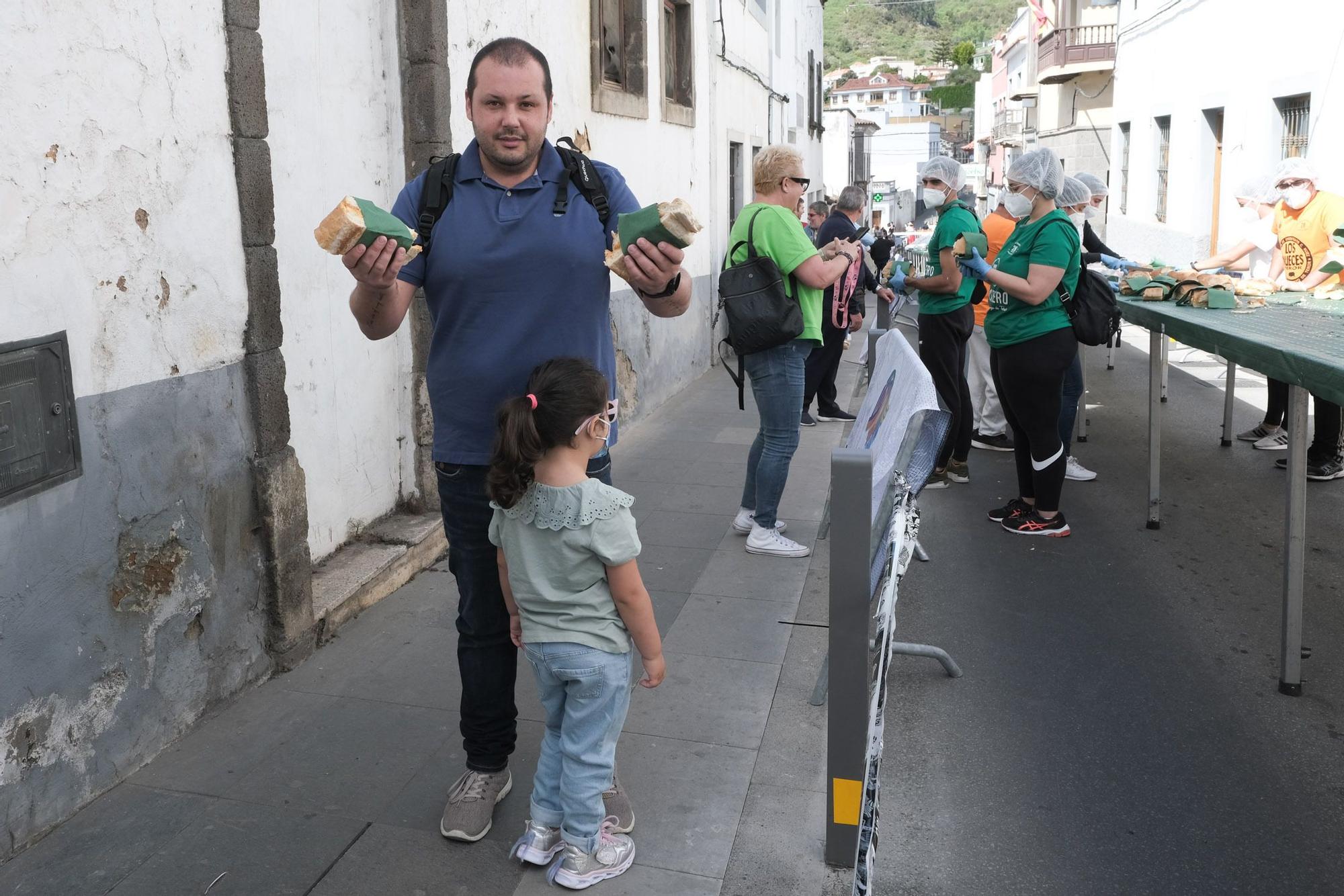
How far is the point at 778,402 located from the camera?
535cm

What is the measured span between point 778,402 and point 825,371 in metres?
2.94

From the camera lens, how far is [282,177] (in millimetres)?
4410

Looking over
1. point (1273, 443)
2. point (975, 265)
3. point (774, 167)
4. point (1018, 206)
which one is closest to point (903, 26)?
point (1273, 443)

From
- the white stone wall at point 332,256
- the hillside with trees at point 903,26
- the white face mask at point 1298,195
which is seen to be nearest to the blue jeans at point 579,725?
the white stone wall at point 332,256

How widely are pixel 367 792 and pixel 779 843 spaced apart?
1191 millimetres

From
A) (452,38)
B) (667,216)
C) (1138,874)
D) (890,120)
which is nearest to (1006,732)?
(1138,874)

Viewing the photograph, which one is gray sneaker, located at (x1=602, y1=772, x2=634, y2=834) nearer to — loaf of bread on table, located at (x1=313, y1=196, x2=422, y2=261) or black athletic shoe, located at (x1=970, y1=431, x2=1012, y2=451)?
loaf of bread on table, located at (x1=313, y1=196, x2=422, y2=261)

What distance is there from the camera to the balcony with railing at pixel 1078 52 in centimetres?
3309

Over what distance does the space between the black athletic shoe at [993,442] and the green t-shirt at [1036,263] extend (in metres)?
2.50

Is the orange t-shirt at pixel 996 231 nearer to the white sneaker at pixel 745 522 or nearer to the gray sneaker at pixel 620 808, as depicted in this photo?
the white sneaker at pixel 745 522

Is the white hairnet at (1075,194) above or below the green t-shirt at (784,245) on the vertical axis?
above

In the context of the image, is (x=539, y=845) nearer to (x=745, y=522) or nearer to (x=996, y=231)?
(x=745, y=522)

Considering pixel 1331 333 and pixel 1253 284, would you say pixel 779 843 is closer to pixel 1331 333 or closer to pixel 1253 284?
pixel 1331 333

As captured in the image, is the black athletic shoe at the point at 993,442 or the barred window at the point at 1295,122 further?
the barred window at the point at 1295,122
